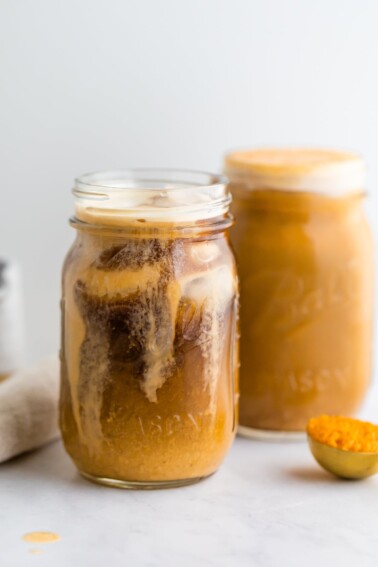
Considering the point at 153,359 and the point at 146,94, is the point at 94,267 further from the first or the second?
the point at 146,94

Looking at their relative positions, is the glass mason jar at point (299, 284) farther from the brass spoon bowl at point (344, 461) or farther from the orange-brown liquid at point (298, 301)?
the brass spoon bowl at point (344, 461)

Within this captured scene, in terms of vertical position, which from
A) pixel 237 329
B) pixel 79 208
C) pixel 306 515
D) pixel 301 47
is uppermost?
pixel 301 47

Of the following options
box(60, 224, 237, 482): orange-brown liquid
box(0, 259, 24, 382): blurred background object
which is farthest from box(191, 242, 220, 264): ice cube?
box(0, 259, 24, 382): blurred background object

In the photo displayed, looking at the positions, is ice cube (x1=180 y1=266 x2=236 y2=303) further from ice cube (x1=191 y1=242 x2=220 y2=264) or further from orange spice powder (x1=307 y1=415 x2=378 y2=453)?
orange spice powder (x1=307 y1=415 x2=378 y2=453)

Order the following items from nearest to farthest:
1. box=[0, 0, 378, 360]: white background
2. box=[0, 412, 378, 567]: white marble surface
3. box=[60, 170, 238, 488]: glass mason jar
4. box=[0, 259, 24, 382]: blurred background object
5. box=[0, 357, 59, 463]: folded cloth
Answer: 1. box=[0, 412, 378, 567]: white marble surface
2. box=[60, 170, 238, 488]: glass mason jar
3. box=[0, 357, 59, 463]: folded cloth
4. box=[0, 259, 24, 382]: blurred background object
5. box=[0, 0, 378, 360]: white background

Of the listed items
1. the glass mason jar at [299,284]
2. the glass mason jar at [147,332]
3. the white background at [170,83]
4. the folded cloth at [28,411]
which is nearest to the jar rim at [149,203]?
the glass mason jar at [147,332]

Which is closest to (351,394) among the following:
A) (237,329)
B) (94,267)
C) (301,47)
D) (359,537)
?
(237,329)
